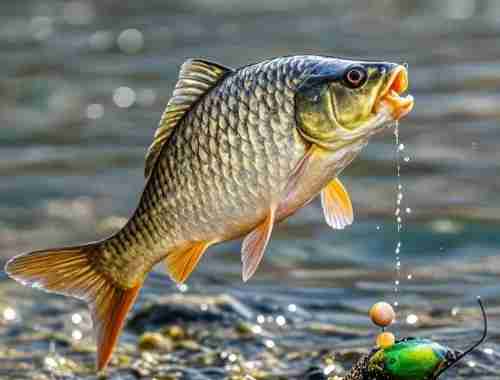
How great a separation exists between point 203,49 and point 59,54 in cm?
176

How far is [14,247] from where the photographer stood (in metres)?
8.77

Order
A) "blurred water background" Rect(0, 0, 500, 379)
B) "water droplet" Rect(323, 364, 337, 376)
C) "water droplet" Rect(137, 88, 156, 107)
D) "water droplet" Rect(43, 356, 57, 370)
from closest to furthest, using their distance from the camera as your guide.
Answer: "water droplet" Rect(323, 364, 337, 376) < "water droplet" Rect(43, 356, 57, 370) < "blurred water background" Rect(0, 0, 500, 379) < "water droplet" Rect(137, 88, 156, 107)

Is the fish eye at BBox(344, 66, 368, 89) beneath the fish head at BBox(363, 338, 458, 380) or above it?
above

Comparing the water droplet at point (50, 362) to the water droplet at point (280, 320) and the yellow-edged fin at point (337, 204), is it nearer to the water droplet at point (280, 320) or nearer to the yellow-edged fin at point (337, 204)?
the water droplet at point (280, 320)

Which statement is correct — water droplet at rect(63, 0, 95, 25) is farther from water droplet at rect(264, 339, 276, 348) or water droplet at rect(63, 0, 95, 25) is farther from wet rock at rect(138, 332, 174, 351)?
water droplet at rect(264, 339, 276, 348)

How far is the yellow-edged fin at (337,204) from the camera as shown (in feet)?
15.5

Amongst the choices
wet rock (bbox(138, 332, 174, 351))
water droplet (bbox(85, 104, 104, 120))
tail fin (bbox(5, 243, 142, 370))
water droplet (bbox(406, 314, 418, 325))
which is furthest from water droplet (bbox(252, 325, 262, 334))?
water droplet (bbox(85, 104, 104, 120))

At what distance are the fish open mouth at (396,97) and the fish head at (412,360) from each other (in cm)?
77

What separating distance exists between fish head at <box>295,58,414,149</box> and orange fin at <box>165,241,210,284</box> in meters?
0.62

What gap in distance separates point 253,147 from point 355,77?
0.41 metres

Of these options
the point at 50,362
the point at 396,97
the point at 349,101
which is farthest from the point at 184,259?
the point at 50,362

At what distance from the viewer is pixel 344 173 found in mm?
10242

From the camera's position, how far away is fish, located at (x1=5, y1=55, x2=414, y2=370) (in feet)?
14.4

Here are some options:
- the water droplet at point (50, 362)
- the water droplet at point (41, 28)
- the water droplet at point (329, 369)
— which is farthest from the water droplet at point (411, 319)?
the water droplet at point (41, 28)
